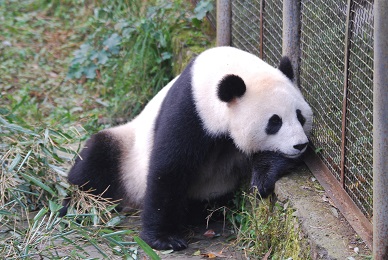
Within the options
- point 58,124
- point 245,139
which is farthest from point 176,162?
point 58,124

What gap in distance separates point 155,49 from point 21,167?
7.94 feet

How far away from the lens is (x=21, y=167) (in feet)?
16.6

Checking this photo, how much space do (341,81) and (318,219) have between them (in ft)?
2.67

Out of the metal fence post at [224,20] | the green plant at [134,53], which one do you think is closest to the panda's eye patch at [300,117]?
the metal fence post at [224,20]

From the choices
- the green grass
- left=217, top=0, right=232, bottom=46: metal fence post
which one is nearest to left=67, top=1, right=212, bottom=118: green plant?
the green grass

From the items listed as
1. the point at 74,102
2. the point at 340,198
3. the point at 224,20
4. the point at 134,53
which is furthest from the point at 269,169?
the point at 74,102

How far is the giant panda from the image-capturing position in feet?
14.0

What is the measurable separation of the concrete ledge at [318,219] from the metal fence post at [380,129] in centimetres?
21

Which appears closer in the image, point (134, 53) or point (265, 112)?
point (265, 112)

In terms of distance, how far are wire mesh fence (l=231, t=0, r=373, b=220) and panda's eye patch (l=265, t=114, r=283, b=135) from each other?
31 cm

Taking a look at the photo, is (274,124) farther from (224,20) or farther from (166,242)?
(224,20)

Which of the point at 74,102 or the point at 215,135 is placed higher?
the point at 215,135

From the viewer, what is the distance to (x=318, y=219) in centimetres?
388

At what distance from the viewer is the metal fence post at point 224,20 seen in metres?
6.15
